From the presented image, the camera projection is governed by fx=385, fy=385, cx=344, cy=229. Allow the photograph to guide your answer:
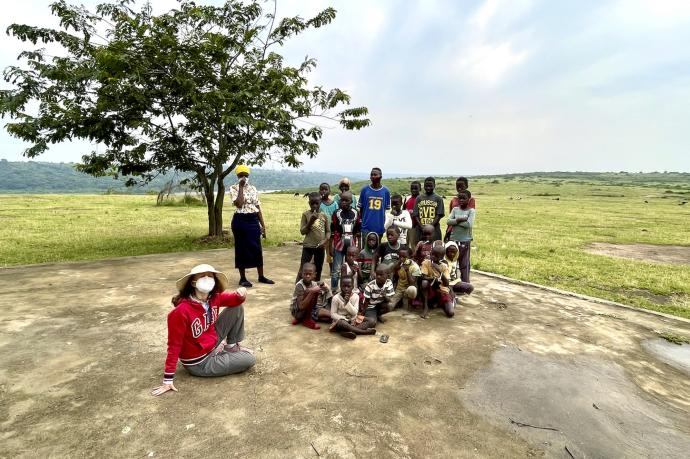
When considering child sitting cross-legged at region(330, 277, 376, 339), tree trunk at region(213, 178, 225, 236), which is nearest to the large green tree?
tree trunk at region(213, 178, 225, 236)

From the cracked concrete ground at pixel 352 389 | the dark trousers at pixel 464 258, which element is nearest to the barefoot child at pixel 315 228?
the cracked concrete ground at pixel 352 389

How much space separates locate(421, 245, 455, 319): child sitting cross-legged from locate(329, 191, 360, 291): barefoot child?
1371mm

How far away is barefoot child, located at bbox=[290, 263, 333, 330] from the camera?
16.9 feet

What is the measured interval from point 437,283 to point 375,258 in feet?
3.51

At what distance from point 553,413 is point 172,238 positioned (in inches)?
506

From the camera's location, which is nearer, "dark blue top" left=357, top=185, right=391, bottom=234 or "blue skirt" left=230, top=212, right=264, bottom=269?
"dark blue top" left=357, top=185, right=391, bottom=234

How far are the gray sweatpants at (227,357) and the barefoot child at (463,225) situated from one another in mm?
4218

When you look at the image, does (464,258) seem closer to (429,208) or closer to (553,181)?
(429,208)

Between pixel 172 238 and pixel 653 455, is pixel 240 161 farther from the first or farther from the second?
pixel 653 455

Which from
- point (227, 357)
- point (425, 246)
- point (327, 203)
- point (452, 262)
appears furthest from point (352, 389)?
point (327, 203)

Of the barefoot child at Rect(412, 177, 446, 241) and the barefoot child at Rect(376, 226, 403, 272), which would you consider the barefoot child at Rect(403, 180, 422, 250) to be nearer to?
the barefoot child at Rect(412, 177, 446, 241)

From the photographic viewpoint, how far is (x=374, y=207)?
682 centimetres

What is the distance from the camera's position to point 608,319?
19.6ft

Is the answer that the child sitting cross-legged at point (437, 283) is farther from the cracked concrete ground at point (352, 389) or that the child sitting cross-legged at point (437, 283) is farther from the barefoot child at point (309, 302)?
the barefoot child at point (309, 302)
